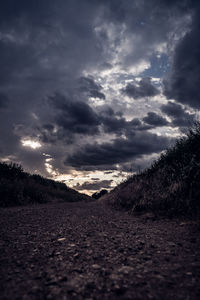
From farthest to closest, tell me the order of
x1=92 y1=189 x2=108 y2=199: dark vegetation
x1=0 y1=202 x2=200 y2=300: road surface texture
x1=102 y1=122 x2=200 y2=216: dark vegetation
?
x1=92 y1=189 x2=108 y2=199: dark vegetation
x1=102 y1=122 x2=200 y2=216: dark vegetation
x1=0 y1=202 x2=200 y2=300: road surface texture

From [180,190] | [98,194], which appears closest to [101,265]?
[180,190]

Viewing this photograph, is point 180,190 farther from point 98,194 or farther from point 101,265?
point 98,194

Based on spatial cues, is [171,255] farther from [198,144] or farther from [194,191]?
[198,144]

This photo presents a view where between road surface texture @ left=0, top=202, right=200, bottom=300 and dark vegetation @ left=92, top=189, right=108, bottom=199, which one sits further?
dark vegetation @ left=92, top=189, right=108, bottom=199

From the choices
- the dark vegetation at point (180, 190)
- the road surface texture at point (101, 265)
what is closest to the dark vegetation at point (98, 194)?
the dark vegetation at point (180, 190)

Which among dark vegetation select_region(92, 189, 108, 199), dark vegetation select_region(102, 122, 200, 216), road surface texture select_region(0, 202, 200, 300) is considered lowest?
road surface texture select_region(0, 202, 200, 300)

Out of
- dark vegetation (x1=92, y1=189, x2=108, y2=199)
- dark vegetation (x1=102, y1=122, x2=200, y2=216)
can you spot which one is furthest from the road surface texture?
dark vegetation (x1=92, y1=189, x2=108, y2=199)

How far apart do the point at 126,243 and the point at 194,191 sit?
2629 millimetres

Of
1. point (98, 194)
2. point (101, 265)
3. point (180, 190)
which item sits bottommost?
point (101, 265)

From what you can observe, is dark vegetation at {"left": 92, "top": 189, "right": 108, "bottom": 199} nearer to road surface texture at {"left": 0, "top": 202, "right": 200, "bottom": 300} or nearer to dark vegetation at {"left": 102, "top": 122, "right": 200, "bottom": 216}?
dark vegetation at {"left": 102, "top": 122, "right": 200, "bottom": 216}

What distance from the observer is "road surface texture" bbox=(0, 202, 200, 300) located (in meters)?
1.51

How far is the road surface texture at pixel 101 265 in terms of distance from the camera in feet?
4.96

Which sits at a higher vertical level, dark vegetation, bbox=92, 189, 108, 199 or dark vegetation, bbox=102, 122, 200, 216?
dark vegetation, bbox=92, 189, 108, 199

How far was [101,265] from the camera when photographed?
201 cm
